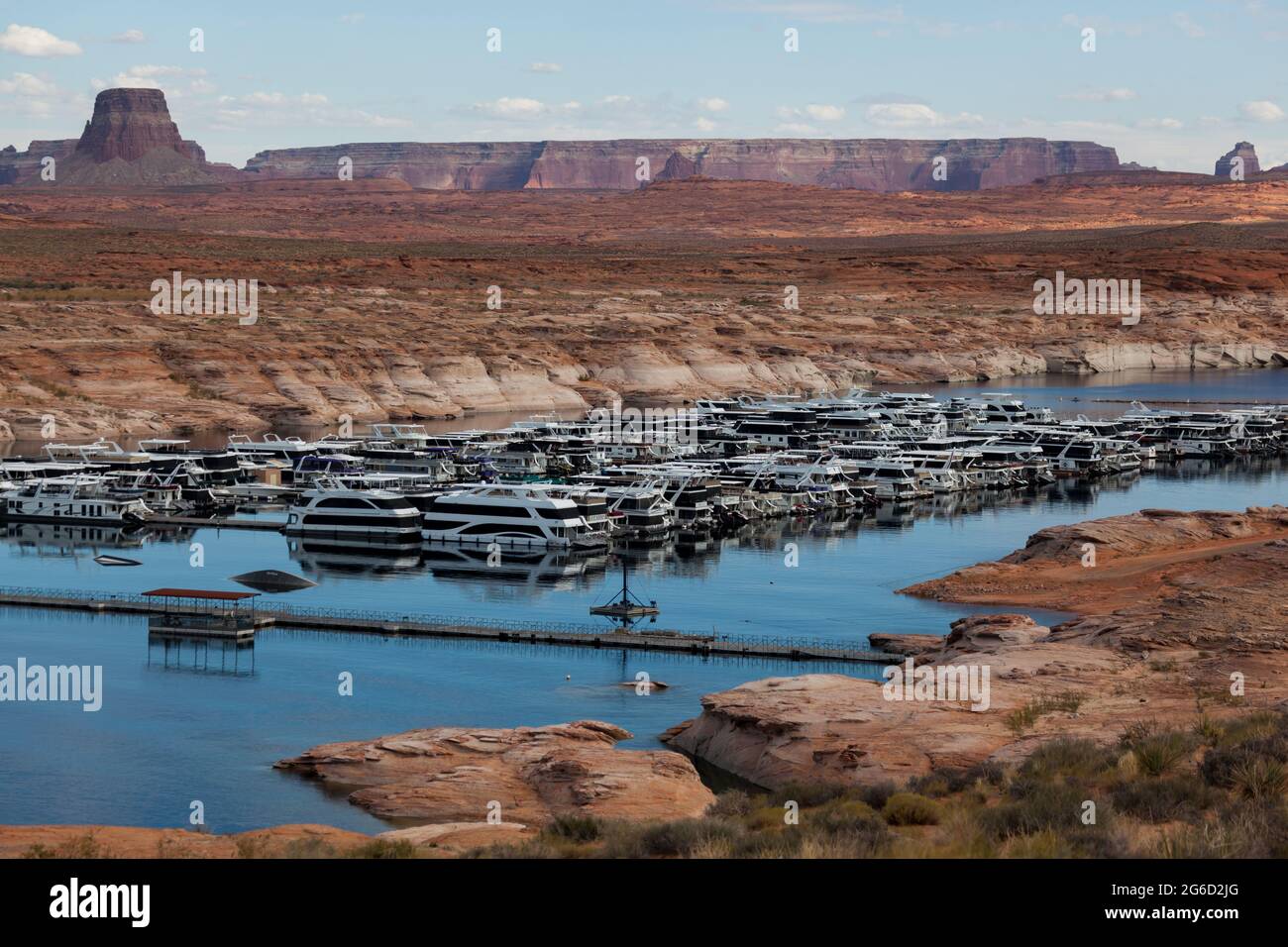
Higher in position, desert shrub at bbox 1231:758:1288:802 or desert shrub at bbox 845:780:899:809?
desert shrub at bbox 1231:758:1288:802

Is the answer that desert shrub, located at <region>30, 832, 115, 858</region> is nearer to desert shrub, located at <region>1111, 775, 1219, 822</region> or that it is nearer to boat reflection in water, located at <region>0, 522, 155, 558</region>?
desert shrub, located at <region>1111, 775, 1219, 822</region>

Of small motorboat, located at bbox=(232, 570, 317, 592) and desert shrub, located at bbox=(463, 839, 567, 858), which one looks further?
small motorboat, located at bbox=(232, 570, 317, 592)

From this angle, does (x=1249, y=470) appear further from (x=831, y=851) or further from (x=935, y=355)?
(x=831, y=851)

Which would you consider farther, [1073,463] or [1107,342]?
Answer: [1107,342]

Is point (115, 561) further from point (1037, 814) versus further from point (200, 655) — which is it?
point (1037, 814)

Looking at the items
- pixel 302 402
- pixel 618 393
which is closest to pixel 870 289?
pixel 618 393

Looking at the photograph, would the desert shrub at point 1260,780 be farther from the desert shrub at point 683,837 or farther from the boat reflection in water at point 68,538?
the boat reflection in water at point 68,538

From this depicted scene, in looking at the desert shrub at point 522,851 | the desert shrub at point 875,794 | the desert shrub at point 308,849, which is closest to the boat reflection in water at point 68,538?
the desert shrub at point 308,849

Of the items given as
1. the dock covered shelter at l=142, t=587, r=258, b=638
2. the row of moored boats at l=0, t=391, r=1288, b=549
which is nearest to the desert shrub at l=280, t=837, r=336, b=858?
the dock covered shelter at l=142, t=587, r=258, b=638
